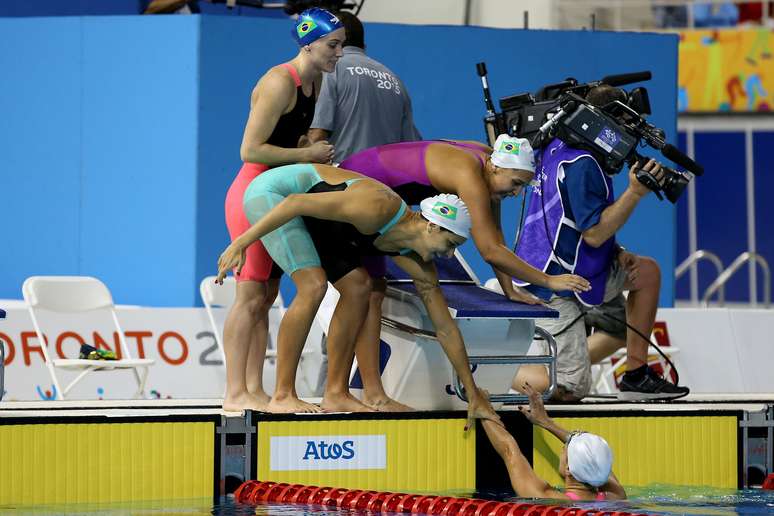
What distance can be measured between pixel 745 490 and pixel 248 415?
2.29m

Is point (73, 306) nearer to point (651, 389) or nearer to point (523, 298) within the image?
point (523, 298)

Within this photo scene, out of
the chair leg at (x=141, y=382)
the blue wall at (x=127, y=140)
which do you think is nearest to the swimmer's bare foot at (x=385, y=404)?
the chair leg at (x=141, y=382)

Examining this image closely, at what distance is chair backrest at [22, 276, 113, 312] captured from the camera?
303 inches

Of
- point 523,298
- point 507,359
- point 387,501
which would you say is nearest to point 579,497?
point 507,359

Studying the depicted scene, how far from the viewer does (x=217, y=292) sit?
8.58m

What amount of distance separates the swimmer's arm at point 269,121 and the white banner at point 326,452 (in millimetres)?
1134

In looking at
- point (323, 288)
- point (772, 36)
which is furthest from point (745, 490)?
point (772, 36)

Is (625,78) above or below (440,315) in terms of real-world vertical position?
above

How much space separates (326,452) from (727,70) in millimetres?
12641

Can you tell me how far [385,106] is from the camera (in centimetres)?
655

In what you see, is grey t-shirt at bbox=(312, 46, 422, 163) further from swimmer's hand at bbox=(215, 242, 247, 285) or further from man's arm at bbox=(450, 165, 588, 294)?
swimmer's hand at bbox=(215, 242, 247, 285)

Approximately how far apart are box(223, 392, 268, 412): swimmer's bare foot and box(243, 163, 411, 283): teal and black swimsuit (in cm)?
60

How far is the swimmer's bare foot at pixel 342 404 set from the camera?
5605 mm

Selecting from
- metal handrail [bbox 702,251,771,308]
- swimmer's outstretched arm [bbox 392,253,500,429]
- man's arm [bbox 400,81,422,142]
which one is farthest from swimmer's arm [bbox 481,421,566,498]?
metal handrail [bbox 702,251,771,308]
